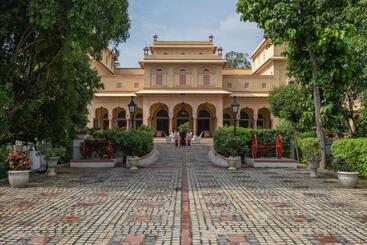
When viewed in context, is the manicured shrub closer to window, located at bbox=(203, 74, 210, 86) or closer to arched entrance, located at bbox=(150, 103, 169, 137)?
window, located at bbox=(203, 74, 210, 86)

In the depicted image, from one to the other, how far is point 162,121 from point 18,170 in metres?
33.1

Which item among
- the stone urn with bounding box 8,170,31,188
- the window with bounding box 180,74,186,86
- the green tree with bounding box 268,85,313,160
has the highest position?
the window with bounding box 180,74,186,86

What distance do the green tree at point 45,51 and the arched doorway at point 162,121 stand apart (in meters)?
29.1

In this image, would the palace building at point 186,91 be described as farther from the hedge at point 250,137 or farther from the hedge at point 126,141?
the hedge at point 126,141

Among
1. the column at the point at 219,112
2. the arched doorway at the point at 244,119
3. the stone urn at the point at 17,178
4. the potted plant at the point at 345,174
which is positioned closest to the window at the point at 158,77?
the column at the point at 219,112

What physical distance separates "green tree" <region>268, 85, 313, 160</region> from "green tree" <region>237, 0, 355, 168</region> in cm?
89

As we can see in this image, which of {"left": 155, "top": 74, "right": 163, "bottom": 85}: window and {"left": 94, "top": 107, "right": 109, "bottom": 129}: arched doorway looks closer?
{"left": 155, "top": 74, "right": 163, "bottom": 85}: window

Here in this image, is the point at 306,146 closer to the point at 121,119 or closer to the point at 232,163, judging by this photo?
the point at 232,163

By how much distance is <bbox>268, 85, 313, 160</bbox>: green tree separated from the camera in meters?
17.5

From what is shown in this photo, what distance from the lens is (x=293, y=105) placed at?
24.0m

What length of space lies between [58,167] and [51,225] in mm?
11077

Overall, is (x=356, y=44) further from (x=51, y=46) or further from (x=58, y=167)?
(x=58, y=167)

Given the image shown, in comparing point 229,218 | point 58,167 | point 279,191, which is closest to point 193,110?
point 58,167

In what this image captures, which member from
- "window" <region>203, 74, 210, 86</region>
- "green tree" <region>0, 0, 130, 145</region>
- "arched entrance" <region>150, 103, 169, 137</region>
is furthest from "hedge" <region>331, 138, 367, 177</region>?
"arched entrance" <region>150, 103, 169, 137</region>
